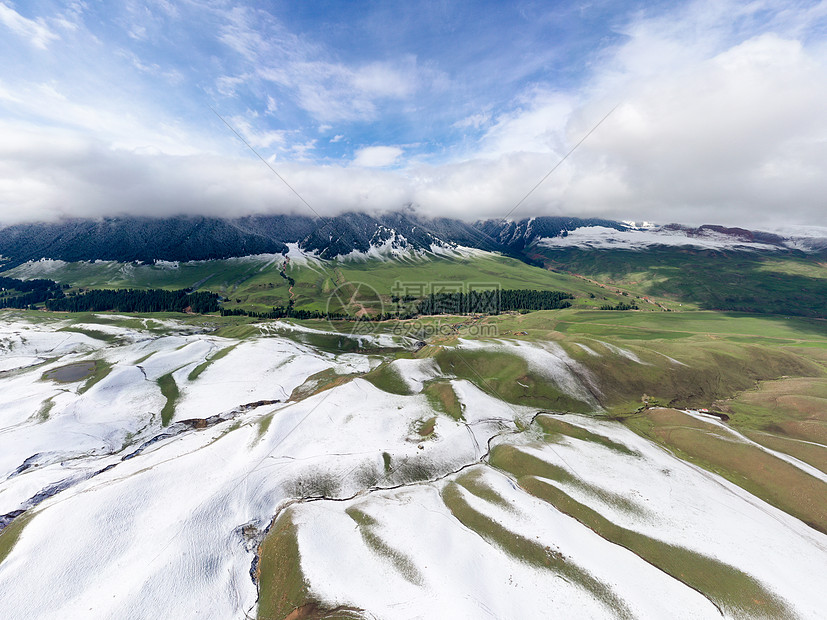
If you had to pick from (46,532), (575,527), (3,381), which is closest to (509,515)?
(575,527)

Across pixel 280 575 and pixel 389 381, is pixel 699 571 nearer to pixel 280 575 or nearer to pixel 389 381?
pixel 280 575

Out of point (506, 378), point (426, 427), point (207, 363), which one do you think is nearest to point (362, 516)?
point (426, 427)

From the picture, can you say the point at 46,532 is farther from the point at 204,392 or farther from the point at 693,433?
the point at 693,433

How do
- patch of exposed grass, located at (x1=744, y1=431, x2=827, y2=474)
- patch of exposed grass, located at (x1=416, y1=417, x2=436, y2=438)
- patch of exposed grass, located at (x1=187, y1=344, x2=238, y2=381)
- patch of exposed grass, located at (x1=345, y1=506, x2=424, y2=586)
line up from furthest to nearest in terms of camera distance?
Answer: patch of exposed grass, located at (x1=187, y1=344, x2=238, y2=381) < patch of exposed grass, located at (x1=416, y1=417, x2=436, y2=438) < patch of exposed grass, located at (x1=744, y1=431, x2=827, y2=474) < patch of exposed grass, located at (x1=345, y1=506, x2=424, y2=586)

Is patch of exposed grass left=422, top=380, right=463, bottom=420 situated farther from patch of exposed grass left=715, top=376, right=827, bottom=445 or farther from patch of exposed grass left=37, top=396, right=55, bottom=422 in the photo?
patch of exposed grass left=37, top=396, right=55, bottom=422

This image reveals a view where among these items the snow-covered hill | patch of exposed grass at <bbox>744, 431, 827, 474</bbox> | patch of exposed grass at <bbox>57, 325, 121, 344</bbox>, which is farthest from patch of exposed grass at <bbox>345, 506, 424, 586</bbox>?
patch of exposed grass at <bbox>57, 325, 121, 344</bbox>

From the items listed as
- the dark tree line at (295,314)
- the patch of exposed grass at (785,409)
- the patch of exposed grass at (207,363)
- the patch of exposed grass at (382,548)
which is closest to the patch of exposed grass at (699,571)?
the patch of exposed grass at (382,548)

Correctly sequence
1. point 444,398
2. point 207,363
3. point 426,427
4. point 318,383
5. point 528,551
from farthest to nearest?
point 207,363 < point 318,383 < point 444,398 < point 426,427 < point 528,551
